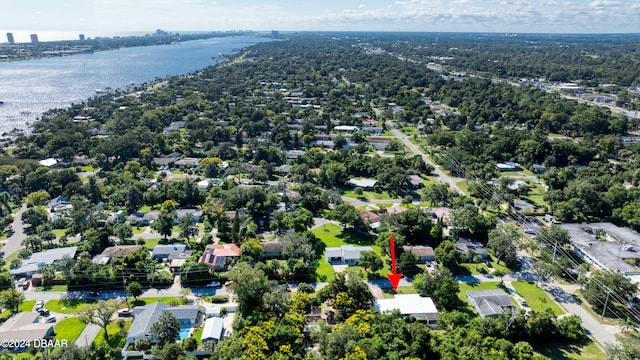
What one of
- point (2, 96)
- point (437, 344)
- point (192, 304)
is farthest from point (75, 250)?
point (2, 96)

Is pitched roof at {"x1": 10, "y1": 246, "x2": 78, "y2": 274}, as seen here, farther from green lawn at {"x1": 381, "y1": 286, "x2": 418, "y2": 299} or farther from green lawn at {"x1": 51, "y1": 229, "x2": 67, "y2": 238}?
green lawn at {"x1": 381, "y1": 286, "x2": 418, "y2": 299}

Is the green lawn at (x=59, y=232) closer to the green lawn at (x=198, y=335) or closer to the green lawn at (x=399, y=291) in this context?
the green lawn at (x=198, y=335)

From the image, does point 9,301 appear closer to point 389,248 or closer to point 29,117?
point 389,248

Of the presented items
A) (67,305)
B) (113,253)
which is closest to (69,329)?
(67,305)

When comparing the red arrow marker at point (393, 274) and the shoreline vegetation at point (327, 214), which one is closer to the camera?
the shoreline vegetation at point (327, 214)

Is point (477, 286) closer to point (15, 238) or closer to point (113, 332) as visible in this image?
point (113, 332)

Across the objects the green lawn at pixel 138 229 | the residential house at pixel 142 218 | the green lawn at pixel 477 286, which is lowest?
the green lawn at pixel 477 286

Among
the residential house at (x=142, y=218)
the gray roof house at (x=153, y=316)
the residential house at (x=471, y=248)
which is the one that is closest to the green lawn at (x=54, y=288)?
the gray roof house at (x=153, y=316)
